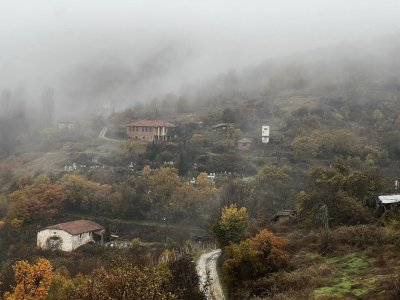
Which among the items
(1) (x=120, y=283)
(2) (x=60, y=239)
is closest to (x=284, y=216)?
(2) (x=60, y=239)

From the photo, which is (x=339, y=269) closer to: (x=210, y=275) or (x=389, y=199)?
(x=210, y=275)

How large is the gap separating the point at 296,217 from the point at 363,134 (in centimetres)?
6163

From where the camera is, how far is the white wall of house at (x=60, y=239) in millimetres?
56125

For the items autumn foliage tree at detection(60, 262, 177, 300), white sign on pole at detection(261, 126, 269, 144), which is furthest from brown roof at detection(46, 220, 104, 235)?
autumn foliage tree at detection(60, 262, 177, 300)

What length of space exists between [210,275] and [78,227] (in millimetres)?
31070

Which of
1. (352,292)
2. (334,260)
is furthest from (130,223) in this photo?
(352,292)

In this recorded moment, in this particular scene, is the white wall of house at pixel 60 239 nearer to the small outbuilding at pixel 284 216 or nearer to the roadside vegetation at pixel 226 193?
the roadside vegetation at pixel 226 193

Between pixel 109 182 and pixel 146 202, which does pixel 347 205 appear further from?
pixel 109 182

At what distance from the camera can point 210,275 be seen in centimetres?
3089

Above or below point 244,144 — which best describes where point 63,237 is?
below

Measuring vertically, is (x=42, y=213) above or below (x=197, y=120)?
below

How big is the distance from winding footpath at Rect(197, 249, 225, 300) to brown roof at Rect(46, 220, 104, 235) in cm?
2272

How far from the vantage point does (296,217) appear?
130 feet

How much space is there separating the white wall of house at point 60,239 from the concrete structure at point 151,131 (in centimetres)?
4518
